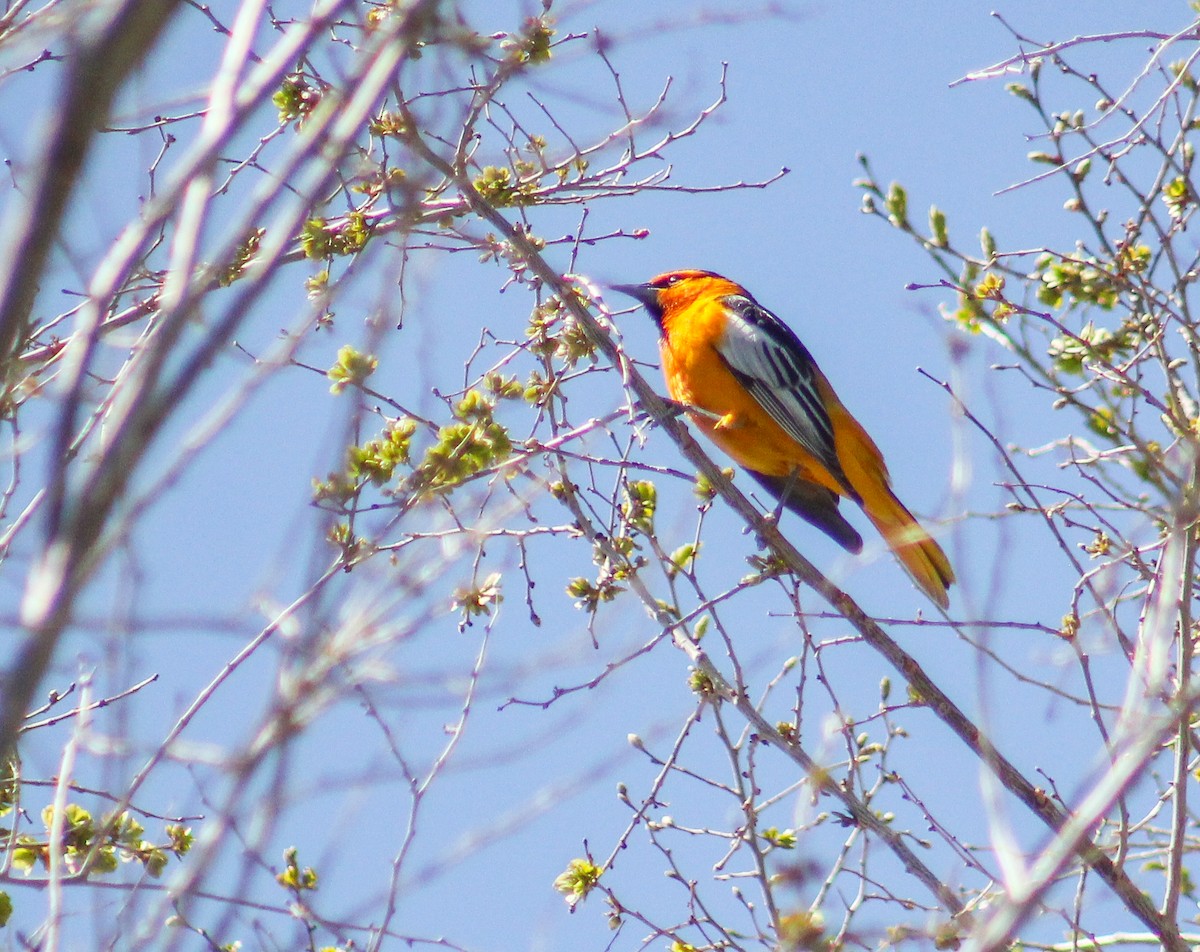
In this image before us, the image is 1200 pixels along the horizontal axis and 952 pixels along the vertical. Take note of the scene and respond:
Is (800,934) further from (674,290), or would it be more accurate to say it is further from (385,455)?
(674,290)

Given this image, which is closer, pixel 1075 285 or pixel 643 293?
pixel 1075 285

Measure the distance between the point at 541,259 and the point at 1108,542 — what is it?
188cm

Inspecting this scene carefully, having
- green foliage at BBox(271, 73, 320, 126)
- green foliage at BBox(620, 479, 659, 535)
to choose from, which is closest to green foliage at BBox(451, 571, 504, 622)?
green foliage at BBox(620, 479, 659, 535)

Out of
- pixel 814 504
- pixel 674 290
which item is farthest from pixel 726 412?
pixel 674 290

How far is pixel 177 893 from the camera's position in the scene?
4.31 ft

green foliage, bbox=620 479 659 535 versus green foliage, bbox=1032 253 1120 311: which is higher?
green foliage, bbox=1032 253 1120 311

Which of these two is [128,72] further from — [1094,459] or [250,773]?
[1094,459]

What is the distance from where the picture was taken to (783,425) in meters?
5.38

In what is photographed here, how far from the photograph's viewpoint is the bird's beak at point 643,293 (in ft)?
21.3

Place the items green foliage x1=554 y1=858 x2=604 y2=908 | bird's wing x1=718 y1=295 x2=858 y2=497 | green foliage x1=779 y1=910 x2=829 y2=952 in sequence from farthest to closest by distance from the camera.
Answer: bird's wing x1=718 y1=295 x2=858 y2=497, green foliage x1=554 y1=858 x2=604 y2=908, green foliage x1=779 y1=910 x2=829 y2=952

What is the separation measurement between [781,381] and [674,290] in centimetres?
121

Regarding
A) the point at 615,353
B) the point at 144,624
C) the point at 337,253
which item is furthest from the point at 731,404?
the point at 144,624

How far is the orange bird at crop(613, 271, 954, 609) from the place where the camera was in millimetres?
5375

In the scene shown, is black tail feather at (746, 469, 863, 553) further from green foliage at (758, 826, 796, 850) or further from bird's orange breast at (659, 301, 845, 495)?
green foliage at (758, 826, 796, 850)
